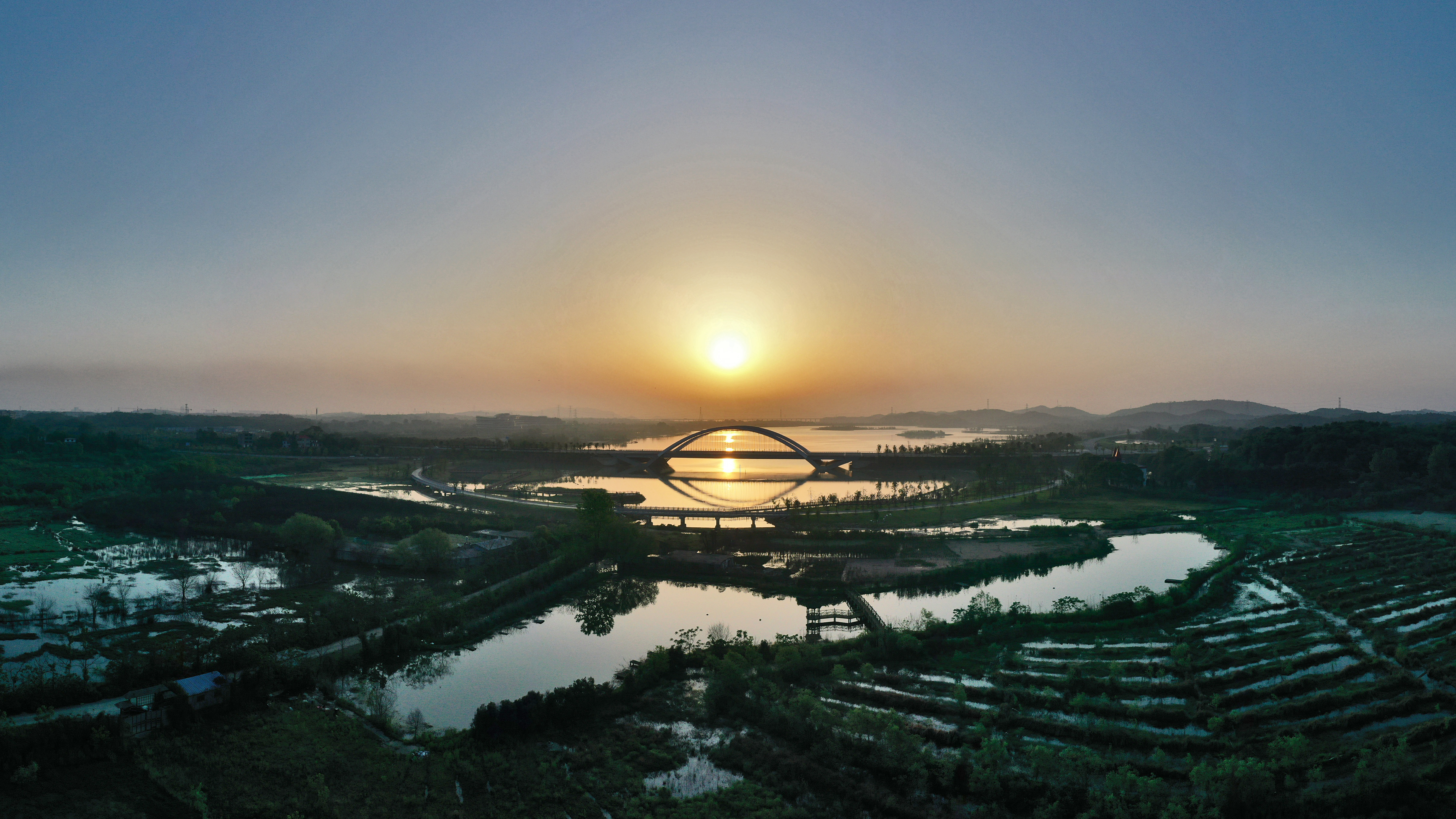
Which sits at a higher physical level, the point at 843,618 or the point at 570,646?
the point at 843,618

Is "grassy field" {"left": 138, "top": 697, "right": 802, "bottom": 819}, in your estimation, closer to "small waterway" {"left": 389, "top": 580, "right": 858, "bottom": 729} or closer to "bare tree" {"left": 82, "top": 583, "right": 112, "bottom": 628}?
"small waterway" {"left": 389, "top": 580, "right": 858, "bottom": 729}

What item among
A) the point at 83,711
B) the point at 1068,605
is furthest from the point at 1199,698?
the point at 83,711

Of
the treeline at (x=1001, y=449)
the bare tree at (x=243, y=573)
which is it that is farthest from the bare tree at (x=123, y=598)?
the treeline at (x=1001, y=449)

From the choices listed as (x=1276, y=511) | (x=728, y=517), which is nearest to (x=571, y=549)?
(x=728, y=517)

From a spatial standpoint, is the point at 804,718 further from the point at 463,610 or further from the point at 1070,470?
the point at 1070,470

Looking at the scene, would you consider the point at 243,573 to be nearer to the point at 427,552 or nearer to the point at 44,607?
the point at 44,607

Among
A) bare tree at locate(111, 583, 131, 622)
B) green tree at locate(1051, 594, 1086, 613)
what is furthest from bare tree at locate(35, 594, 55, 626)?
green tree at locate(1051, 594, 1086, 613)
